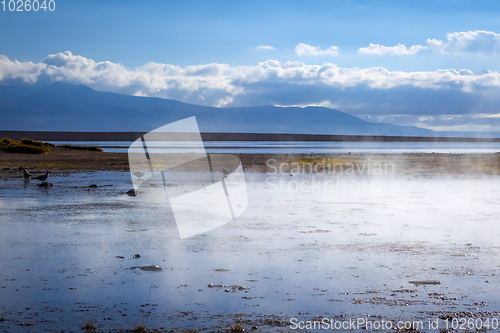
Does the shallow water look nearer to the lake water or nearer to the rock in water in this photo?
the rock in water

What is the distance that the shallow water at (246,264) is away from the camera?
5.57 meters

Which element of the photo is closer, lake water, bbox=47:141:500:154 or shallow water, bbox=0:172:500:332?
shallow water, bbox=0:172:500:332

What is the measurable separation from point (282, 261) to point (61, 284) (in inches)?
138

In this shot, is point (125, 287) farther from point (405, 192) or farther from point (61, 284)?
point (405, 192)

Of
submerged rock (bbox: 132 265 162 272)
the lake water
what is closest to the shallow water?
submerged rock (bbox: 132 265 162 272)

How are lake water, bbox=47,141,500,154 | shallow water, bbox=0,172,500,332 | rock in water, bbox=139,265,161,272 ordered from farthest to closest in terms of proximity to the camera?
lake water, bbox=47,141,500,154 < rock in water, bbox=139,265,161,272 < shallow water, bbox=0,172,500,332

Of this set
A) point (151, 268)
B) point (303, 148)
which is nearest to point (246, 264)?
point (151, 268)

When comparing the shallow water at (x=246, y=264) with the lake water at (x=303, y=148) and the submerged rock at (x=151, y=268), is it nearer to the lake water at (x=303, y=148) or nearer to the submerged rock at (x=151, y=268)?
the submerged rock at (x=151, y=268)

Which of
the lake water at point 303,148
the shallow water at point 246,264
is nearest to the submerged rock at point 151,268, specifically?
the shallow water at point 246,264

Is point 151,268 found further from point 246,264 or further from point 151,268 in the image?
point 246,264

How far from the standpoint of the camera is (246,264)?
762 cm

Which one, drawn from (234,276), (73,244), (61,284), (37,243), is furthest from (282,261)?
(37,243)

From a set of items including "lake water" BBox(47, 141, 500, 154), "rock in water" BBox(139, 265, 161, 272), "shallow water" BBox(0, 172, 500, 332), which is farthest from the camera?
"lake water" BBox(47, 141, 500, 154)

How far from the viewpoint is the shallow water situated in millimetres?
5570
